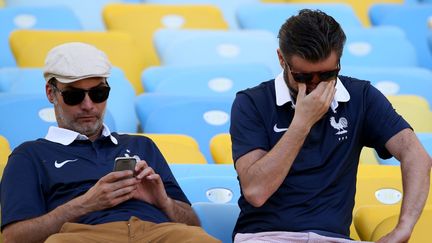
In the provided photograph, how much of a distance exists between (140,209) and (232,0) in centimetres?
412

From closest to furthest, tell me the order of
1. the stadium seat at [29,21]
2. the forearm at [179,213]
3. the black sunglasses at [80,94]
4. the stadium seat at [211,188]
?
1. the forearm at [179,213]
2. the black sunglasses at [80,94]
3. the stadium seat at [211,188]
4. the stadium seat at [29,21]

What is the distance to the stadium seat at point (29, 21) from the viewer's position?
6.00 m

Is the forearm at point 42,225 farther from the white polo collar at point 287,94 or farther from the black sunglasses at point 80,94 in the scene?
the white polo collar at point 287,94

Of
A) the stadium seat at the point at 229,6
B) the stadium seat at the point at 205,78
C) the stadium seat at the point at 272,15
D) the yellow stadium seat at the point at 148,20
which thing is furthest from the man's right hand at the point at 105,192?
the stadium seat at the point at 229,6

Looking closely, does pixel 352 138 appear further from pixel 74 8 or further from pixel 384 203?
pixel 74 8

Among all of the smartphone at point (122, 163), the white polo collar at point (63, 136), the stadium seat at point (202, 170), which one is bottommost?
the stadium seat at point (202, 170)

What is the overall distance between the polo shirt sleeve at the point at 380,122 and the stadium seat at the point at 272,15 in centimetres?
336

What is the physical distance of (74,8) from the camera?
268 inches

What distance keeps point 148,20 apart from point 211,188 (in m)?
2.88

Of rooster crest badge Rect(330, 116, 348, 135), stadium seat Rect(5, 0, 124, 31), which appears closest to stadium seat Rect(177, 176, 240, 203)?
rooster crest badge Rect(330, 116, 348, 135)

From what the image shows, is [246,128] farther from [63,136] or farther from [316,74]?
[63,136]

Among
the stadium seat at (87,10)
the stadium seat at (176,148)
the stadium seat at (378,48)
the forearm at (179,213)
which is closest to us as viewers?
the forearm at (179,213)

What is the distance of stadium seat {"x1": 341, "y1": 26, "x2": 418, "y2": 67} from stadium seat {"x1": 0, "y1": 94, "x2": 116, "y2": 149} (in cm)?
230

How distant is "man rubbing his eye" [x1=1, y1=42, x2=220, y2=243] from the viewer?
3.15 meters
